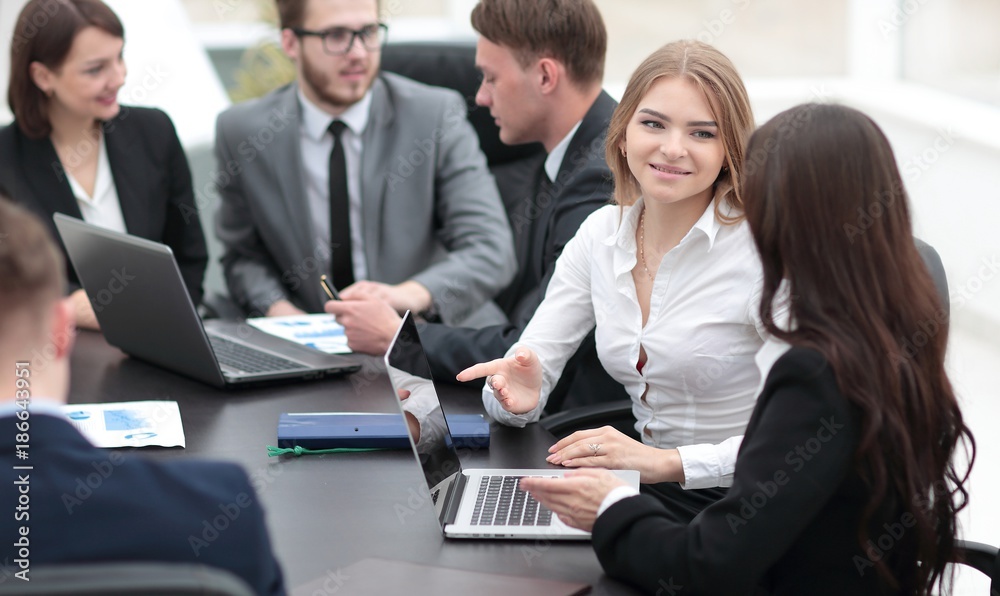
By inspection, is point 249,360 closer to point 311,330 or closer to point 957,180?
point 311,330

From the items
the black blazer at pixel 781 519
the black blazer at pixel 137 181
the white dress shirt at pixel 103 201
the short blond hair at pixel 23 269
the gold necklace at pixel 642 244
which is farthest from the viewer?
the white dress shirt at pixel 103 201

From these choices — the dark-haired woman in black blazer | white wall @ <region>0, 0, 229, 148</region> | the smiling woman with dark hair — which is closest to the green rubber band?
the smiling woman with dark hair

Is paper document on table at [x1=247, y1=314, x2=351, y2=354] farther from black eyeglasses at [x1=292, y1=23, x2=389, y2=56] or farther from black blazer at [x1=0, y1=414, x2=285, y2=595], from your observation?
black blazer at [x1=0, y1=414, x2=285, y2=595]

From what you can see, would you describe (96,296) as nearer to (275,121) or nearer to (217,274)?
(275,121)

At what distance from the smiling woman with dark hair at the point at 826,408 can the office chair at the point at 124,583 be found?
0.57m

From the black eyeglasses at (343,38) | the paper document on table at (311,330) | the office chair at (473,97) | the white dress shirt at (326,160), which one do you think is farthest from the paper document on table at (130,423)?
the office chair at (473,97)

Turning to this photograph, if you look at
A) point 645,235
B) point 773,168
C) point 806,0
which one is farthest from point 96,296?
point 806,0

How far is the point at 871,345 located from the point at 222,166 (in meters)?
2.01

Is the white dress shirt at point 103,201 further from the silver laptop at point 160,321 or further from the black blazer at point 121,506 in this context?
the black blazer at point 121,506

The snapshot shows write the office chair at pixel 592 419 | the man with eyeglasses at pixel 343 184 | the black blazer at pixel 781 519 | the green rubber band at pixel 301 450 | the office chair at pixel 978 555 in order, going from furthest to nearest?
the man with eyeglasses at pixel 343 184 < the office chair at pixel 592 419 < the green rubber band at pixel 301 450 < the office chair at pixel 978 555 < the black blazer at pixel 781 519

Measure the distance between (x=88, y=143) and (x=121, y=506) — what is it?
1909mm

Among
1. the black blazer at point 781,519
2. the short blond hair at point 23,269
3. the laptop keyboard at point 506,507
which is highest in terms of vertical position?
the short blond hair at point 23,269

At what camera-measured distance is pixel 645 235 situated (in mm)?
1768

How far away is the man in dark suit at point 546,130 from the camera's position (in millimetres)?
1963
